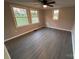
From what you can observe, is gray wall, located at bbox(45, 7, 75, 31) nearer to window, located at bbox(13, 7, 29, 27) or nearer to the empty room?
the empty room

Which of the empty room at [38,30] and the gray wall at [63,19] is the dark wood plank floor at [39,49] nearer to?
the empty room at [38,30]

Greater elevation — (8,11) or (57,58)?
(8,11)

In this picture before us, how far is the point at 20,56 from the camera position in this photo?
9.28 feet

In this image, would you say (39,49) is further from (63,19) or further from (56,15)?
(56,15)

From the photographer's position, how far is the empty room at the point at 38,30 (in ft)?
10.3

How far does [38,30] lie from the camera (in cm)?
765

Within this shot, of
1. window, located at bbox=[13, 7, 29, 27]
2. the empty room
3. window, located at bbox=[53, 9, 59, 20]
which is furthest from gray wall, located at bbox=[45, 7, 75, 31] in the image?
window, located at bbox=[13, 7, 29, 27]

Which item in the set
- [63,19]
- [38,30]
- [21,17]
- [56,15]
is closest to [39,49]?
[21,17]

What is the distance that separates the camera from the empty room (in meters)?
3.13

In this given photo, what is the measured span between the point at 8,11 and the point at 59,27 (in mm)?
5494

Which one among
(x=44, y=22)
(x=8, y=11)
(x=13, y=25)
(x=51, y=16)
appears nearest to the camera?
(x=8, y=11)

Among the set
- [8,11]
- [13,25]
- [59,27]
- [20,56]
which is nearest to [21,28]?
[13,25]
